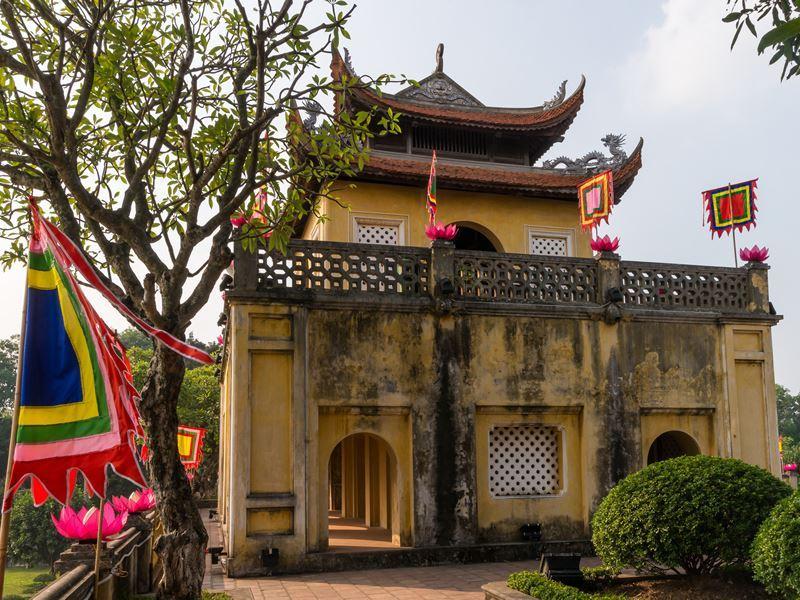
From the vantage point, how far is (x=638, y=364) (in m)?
12.6

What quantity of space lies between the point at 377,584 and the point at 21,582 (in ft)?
85.9

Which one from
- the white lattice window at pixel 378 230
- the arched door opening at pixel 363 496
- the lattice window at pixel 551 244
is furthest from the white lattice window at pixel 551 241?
the arched door opening at pixel 363 496

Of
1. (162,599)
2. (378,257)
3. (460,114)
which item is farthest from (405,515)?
(460,114)

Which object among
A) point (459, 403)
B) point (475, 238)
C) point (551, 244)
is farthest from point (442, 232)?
point (475, 238)

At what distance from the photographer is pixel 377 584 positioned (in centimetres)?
971

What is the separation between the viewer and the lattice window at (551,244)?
16188 millimetres

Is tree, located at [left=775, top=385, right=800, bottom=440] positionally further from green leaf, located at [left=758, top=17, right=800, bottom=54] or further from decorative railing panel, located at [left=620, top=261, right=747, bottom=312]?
green leaf, located at [left=758, top=17, right=800, bottom=54]

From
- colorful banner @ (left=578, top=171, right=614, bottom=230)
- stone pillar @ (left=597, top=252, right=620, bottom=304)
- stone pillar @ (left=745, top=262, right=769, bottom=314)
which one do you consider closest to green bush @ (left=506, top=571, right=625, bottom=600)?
stone pillar @ (left=597, top=252, right=620, bottom=304)

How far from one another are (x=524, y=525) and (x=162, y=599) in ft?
21.3

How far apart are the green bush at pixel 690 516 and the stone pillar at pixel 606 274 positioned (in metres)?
5.03

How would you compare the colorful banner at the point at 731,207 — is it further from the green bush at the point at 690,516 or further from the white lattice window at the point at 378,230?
the green bush at the point at 690,516

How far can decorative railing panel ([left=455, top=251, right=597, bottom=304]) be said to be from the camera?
12.2m

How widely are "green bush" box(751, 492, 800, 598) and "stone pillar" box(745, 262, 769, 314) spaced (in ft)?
25.8

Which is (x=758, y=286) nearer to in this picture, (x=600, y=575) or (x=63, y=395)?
(x=600, y=575)
